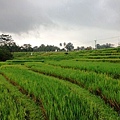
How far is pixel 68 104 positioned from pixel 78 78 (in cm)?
398

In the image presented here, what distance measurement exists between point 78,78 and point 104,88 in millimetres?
2297

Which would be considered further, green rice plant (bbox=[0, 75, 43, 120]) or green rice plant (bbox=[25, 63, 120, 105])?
green rice plant (bbox=[25, 63, 120, 105])

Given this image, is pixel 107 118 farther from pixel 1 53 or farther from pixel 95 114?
pixel 1 53

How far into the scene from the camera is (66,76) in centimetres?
834

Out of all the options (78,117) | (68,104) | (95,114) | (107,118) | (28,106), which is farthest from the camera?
(28,106)

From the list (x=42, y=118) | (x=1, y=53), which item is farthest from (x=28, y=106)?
(x=1, y=53)

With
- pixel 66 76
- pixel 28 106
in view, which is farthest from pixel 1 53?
pixel 28 106

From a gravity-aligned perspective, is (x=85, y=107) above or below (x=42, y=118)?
above

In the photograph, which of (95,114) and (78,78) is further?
(78,78)

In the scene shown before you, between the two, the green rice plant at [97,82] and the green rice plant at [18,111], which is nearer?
the green rice plant at [18,111]

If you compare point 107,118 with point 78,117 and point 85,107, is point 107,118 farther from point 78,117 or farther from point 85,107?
point 78,117

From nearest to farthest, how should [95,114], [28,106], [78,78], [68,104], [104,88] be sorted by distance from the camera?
1. [95,114]
2. [68,104]
3. [28,106]
4. [104,88]
5. [78,78]

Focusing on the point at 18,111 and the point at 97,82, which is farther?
the point at 97,82

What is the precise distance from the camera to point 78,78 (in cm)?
716
